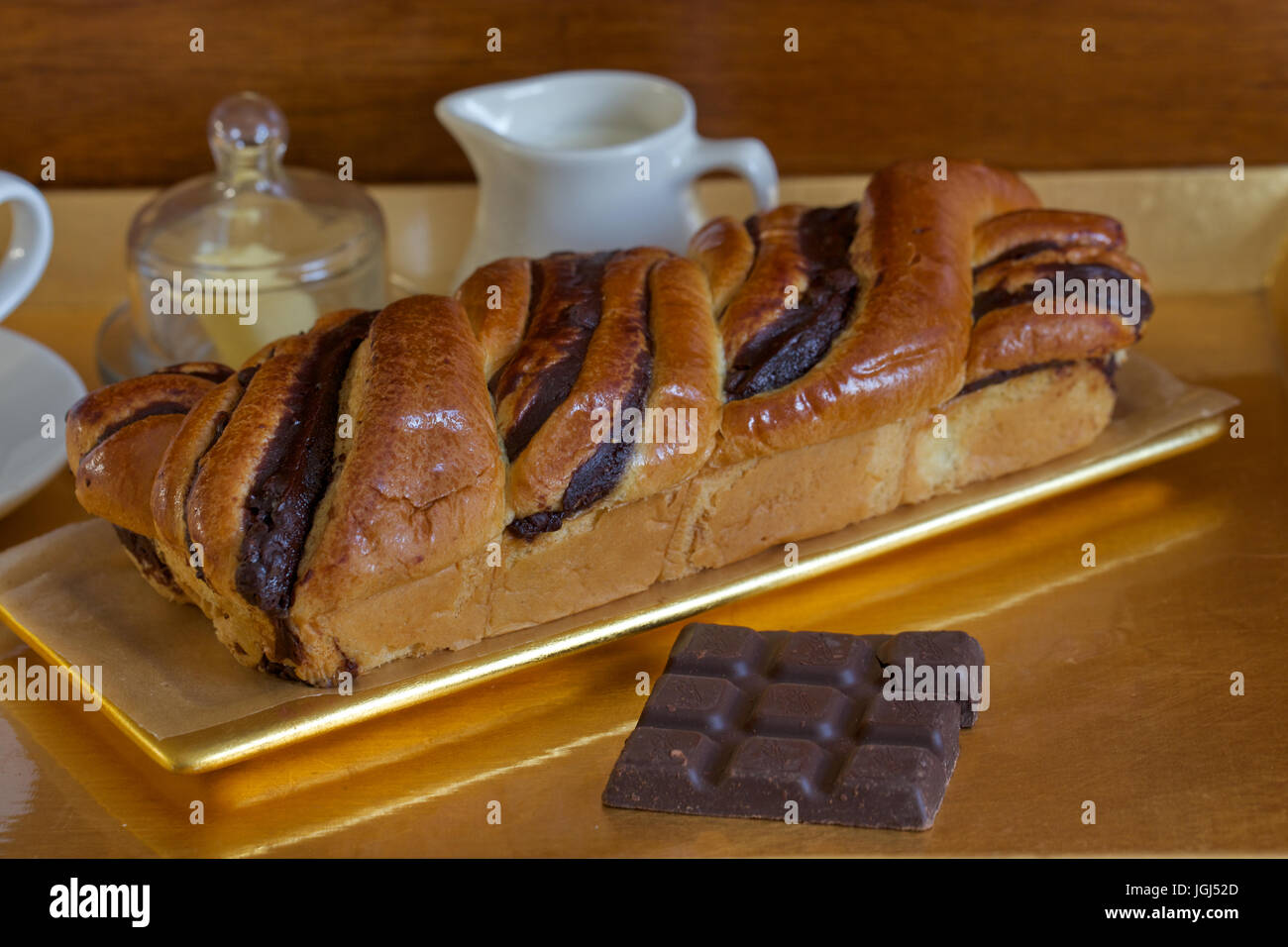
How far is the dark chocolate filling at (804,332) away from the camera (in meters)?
1.31

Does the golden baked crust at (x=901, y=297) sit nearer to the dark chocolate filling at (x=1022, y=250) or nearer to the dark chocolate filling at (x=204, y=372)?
the dark chocolate filling at (x=1022, y=250)

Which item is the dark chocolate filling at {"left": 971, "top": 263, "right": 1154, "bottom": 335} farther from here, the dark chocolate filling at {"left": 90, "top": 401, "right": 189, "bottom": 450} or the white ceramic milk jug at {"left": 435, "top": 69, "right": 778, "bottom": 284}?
the dark chocolate filling at {"left": 90, "top": 401, "right": 189, "bottom": 450}

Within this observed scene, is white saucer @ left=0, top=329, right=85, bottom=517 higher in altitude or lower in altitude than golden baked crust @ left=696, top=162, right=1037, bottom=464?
lower

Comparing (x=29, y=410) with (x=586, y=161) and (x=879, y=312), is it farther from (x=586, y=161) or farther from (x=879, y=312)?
(x=879, y=312)

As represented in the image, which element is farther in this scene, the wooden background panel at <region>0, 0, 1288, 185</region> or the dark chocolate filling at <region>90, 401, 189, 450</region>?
the wooden background panel at <region>0, 0, 1288, 185</region>

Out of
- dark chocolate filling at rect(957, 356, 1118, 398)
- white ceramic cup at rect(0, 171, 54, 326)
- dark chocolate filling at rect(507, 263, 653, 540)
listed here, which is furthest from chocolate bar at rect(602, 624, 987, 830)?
white ceramic cup at rect(0, 171, 54, 326)

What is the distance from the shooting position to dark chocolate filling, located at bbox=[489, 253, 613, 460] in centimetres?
123

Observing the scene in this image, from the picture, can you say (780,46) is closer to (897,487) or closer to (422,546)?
(897,487)

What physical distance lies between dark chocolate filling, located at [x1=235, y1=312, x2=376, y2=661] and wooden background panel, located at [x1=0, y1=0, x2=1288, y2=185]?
2.71ft

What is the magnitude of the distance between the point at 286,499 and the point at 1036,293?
0.74m

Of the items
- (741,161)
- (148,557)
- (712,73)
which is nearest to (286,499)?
(148,557)

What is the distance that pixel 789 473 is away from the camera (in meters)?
1.34

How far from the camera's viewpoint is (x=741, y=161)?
169 centimetres
